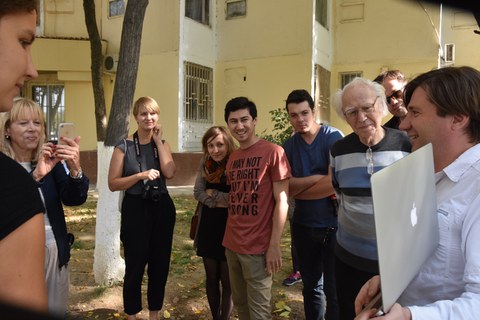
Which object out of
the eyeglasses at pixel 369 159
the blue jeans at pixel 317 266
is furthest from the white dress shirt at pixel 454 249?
the blue jeans at pixel 317 266

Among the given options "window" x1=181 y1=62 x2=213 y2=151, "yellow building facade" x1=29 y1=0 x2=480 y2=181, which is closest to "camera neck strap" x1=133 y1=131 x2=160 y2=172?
"yellow building facade" x1=29 y1=0 x2=480 y2=181

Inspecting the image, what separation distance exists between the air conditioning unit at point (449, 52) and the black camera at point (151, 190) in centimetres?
1220

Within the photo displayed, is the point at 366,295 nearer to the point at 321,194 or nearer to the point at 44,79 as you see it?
the point at 321,194

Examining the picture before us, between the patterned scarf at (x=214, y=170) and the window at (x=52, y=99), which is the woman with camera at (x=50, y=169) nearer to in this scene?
the patterned scarf at (x=214, y=170)

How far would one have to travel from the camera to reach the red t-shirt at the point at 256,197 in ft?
9.68

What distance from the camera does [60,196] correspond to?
2783 millimetres

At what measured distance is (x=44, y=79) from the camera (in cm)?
1322

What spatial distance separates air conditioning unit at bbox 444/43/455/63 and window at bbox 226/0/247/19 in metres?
6.28

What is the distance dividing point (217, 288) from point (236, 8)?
10.9 metres

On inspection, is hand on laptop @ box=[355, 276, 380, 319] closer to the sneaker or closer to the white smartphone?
the white smartphone

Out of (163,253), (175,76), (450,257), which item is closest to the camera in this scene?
(450,257)

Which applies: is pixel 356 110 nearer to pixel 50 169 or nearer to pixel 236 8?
pixel 50 169

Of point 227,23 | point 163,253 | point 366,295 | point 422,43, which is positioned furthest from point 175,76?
point 366,295

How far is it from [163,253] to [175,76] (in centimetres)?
880
